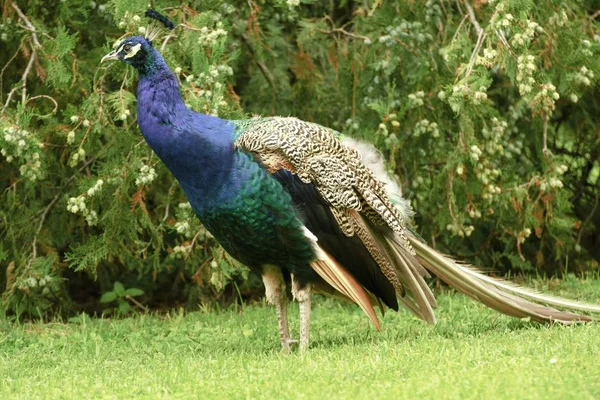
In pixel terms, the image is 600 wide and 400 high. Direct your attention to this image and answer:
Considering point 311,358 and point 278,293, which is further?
point 278,293

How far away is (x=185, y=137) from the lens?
589 cm

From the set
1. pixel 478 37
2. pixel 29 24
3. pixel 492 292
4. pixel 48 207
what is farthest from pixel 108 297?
pixel 478 37

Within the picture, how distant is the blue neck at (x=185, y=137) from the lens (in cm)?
585

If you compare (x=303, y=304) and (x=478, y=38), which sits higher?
(x=478, y=38)

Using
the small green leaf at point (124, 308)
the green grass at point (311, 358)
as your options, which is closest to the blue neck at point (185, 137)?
the green grass at point (311, 358)

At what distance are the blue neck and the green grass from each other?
3.19 ft

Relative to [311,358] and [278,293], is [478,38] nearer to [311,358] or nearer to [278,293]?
[278,293]

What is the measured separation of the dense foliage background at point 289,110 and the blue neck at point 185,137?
48 centimetres

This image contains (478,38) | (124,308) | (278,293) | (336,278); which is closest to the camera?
(336,278)

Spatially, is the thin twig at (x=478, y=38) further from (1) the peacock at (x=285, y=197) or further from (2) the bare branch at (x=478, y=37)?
(1) the peacock at (x=285, y=197)

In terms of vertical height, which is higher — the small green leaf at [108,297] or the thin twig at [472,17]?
the thin twig at [472,17]

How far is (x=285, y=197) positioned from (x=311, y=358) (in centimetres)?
89

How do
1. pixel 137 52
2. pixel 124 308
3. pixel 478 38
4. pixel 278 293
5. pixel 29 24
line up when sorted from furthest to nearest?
pixel 124 308 → pixel 29 24 → pixel 478 38 → pixel 278 293 → pixel 137 52

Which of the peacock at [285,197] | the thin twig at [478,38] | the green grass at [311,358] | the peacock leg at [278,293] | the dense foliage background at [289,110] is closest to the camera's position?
the green grass at [311,358]
